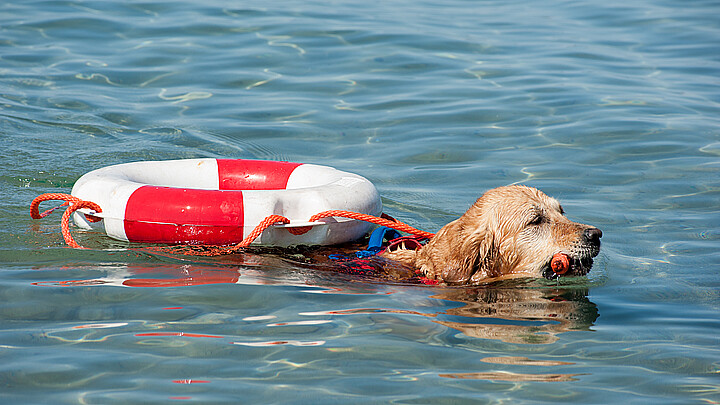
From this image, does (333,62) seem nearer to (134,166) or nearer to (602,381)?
(134,166)

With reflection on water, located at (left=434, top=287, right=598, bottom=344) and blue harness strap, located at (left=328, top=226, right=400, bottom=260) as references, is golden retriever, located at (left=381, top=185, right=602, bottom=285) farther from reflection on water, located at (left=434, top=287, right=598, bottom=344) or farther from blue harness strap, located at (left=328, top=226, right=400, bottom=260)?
blue harness strap, located at (left=328, top=226, right=400, bottom=260)

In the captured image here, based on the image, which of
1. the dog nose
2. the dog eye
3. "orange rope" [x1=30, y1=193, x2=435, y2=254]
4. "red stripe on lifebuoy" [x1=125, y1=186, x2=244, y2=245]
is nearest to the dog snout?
the dog nose

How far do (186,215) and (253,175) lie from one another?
962 mm

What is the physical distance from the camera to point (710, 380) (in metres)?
3.98

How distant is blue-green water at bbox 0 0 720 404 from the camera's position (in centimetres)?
396

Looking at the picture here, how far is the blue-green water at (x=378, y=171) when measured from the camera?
3957 millimetres

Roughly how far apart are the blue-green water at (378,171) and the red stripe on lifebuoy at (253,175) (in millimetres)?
931

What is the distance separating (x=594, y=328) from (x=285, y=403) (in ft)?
6.37

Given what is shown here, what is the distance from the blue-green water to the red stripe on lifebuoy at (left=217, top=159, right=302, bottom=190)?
3.05ft

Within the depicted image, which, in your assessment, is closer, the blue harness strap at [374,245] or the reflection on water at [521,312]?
the reflection on water at [521,312]

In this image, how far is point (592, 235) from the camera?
5.25 metres

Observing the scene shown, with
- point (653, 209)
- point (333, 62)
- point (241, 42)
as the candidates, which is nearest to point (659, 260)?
point (653, 209)

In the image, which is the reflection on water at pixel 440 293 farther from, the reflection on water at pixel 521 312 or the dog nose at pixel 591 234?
the dog nose at pixel 591 234

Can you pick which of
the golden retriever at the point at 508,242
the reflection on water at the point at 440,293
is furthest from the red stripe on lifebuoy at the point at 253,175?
the golden retriever at the point at 508,242
